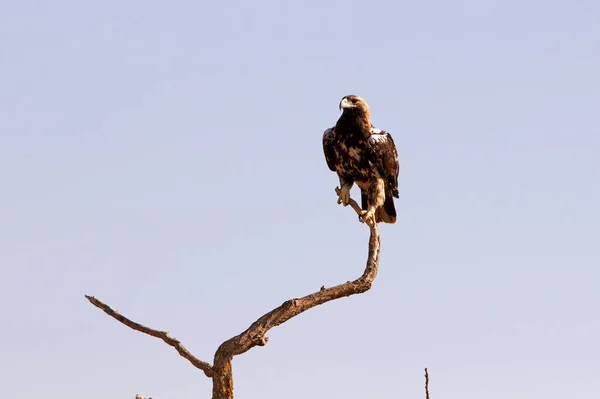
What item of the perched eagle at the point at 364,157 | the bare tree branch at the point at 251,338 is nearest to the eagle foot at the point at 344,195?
the perched eagle at the point at 364,157

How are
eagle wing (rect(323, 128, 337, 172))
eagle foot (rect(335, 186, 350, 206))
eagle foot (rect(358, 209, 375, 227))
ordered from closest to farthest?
eagle foot (rect(358, 209, 375, 227)) < eagle foot (rect(335, 186, 350, 206)) < eagle wing (rect(323, 128, 337, 172))

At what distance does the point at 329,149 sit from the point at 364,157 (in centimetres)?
72

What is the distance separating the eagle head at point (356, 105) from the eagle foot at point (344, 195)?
1.14m

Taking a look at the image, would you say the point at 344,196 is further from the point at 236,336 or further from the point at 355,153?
the point at 236,336

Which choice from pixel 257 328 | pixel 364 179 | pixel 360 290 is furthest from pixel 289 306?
pixel 364 179

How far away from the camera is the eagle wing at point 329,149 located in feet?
52.3

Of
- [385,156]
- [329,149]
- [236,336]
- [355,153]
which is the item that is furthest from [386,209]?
[236,336]

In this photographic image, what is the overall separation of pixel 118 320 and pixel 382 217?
6.04 meters

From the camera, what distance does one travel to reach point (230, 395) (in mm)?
10453

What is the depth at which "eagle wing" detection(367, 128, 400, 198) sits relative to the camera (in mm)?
15500

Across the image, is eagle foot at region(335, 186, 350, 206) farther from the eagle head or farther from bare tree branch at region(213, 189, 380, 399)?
bare tree branch at region(213, 189, 380, 399)

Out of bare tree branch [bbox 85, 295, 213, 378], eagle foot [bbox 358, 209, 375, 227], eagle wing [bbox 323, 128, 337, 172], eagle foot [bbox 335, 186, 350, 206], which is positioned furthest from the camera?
eagle wing [bbox 323, 128, 337, 172]

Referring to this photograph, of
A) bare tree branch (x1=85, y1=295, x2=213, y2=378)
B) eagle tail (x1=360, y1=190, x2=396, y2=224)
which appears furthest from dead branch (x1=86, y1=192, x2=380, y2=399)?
eagle tail (x1=360, y1=190, x2=396, y2=224)

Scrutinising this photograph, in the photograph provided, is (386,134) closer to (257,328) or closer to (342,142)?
(342,142)
